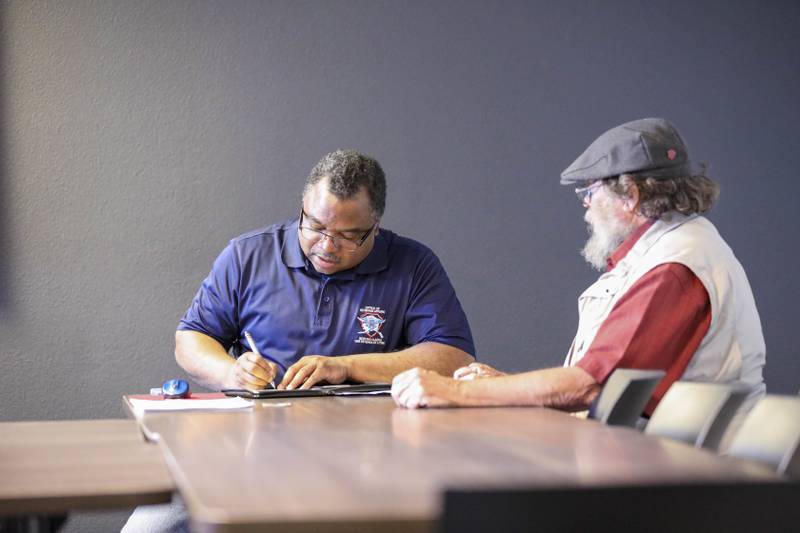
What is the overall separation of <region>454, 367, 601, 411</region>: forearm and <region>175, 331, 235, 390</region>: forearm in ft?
3.06

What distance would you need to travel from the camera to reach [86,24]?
3900mm

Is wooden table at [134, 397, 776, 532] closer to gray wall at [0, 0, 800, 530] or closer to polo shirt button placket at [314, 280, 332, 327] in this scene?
polo shirt button placket at [314, 280, 332, 327]

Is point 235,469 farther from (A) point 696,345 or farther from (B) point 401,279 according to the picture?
(B) point 401,279

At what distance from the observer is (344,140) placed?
4.18 meters

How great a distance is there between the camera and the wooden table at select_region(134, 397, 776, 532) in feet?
3.45

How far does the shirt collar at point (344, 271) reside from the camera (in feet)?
10.5

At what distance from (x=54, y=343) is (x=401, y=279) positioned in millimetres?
1564

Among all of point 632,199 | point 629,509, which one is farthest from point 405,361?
point 629,509

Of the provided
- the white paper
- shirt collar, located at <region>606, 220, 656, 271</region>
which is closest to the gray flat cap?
shirt collar, located at <region>606, 220, 656, 271</region>

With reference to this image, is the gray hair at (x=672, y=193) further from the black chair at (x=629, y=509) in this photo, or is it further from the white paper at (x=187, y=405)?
the black chair at (x=629, y=509)

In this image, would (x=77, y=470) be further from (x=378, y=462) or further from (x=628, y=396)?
(x=628, y=396)

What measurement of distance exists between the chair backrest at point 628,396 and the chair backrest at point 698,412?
6cm

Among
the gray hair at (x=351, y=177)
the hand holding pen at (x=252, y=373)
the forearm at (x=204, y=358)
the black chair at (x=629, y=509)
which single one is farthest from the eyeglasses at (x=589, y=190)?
the black chair at (x=629, y=509)

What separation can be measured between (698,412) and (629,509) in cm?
79
